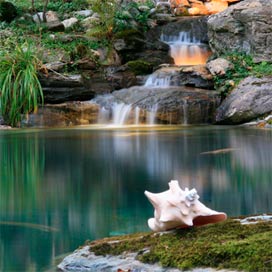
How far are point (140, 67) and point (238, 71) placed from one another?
266 centimetres

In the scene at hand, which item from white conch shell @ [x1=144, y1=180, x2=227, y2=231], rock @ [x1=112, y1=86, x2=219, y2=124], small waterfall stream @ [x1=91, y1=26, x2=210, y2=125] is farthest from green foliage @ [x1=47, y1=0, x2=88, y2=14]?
white conch shell @ [x1=144, y1=180, x2=227, y2=231]

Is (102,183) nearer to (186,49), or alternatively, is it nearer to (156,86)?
(156,86)

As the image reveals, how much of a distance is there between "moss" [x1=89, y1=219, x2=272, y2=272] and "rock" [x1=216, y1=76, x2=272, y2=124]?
37.2 ft

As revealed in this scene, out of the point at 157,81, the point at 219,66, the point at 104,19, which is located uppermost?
the point at 104,19

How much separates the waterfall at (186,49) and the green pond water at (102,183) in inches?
325

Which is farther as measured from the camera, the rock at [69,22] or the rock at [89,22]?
the rock at [69,22]

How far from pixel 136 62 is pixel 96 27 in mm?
2351

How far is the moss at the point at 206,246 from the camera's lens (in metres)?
2.41

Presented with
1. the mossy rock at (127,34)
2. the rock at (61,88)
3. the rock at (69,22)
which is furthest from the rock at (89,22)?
the rock at (61,88)

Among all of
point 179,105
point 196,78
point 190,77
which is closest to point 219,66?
point 196,78

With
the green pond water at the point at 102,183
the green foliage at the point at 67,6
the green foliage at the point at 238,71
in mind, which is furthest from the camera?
the green foliage at the point at 67,6

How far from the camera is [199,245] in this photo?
260cm

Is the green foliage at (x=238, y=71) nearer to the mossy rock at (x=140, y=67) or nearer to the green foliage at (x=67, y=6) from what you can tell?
the mossy rock at (x=140, y=67)

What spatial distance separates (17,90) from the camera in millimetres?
14719
